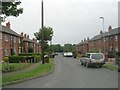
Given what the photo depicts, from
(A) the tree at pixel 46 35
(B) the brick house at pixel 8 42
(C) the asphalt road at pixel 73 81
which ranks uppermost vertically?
(A) the tree at pixel 46 35

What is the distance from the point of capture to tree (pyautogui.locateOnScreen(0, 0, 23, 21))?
17.3 meters

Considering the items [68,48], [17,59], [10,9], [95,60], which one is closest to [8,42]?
[17,59]

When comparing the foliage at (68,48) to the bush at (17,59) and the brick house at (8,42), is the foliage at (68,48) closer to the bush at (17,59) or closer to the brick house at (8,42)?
the brick house at (8,42)

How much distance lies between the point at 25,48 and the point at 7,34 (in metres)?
26.1

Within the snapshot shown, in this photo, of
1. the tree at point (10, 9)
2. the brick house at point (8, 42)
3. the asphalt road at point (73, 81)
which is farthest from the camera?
the brick house at point (8, 42)

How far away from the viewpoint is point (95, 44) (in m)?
89.8

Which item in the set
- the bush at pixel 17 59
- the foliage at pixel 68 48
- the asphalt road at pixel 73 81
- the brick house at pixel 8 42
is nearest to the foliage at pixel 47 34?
the brick house at pixel 8 42

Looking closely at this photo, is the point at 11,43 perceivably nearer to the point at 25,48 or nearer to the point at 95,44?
the point at 25,48

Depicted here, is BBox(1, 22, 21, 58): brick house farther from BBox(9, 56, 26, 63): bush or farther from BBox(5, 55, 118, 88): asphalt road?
BBox(5, 55, 118, 88): asphalt road

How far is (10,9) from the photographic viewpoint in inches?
702

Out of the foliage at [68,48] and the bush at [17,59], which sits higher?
the foliage at [68,48]

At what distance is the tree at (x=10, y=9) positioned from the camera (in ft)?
56.7

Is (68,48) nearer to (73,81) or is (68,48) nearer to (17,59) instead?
(17,59)

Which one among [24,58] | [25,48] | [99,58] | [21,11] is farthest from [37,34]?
[21,11]
